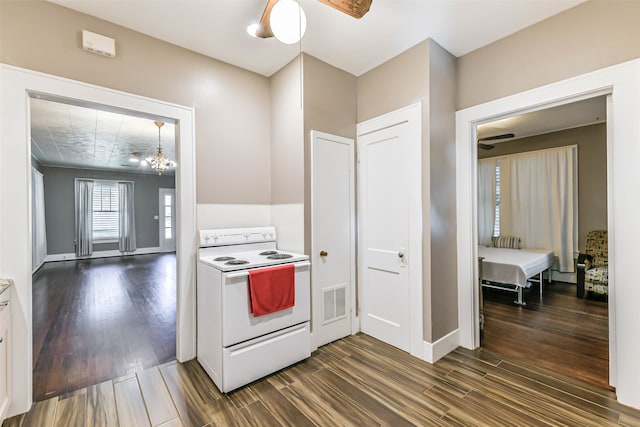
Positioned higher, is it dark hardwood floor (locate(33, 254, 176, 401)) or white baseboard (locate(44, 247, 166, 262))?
white baseboard (locate(44, 247, 166, 262))

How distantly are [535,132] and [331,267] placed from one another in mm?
5193

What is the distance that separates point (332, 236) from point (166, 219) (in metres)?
8.99

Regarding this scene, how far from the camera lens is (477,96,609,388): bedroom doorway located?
281 centimetres

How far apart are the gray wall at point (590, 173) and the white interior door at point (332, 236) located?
475 cm

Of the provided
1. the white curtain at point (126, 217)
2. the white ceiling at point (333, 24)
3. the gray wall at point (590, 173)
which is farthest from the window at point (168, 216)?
the gray wall at point (590, 173)

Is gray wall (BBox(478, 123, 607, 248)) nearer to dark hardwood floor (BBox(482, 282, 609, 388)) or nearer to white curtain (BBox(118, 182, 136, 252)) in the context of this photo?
dark hardwood floor (BBox(482, 282, 609, 388))

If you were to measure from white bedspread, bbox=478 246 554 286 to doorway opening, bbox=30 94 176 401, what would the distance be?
423cm

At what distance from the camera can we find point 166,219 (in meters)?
10.1

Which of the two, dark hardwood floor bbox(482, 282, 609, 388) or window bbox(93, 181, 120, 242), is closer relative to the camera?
dark hardwood floor bbox(482, 282, 609, 388)

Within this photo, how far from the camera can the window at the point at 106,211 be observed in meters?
8.76

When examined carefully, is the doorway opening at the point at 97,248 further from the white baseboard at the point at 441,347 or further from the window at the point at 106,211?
the white baseboard at the point at 441,347

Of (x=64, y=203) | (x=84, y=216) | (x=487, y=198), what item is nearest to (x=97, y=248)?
(x=84, y=216)

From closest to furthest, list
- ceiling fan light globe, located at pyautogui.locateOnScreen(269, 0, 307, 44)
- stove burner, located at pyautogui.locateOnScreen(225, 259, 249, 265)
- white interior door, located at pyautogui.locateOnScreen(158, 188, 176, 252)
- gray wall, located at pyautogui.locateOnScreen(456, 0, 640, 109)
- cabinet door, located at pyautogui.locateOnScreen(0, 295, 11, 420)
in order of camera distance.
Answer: cabinet door, located at pyautogui.locateOnScreen(0, 295, 11, 420) → ceiling fan light globe, located at pyautogui.locateOnScreen(269, 0, 307, 44) → gray wall, located at pyautogui.locateOnScreen(456, 0, 640, 109) → stove burner, located at pyautogui.locateOnScreen(225, 259, 249, 265) → white interior door, located at pyautogui.locateOnScreen(158, 188, 176, 252)

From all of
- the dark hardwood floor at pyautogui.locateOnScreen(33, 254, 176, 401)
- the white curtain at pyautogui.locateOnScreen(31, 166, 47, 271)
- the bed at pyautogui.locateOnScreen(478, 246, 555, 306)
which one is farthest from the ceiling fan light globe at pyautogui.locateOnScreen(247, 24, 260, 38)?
the white curtain at pyautogui.locateOnScreen(31, 166, 47, 271)
